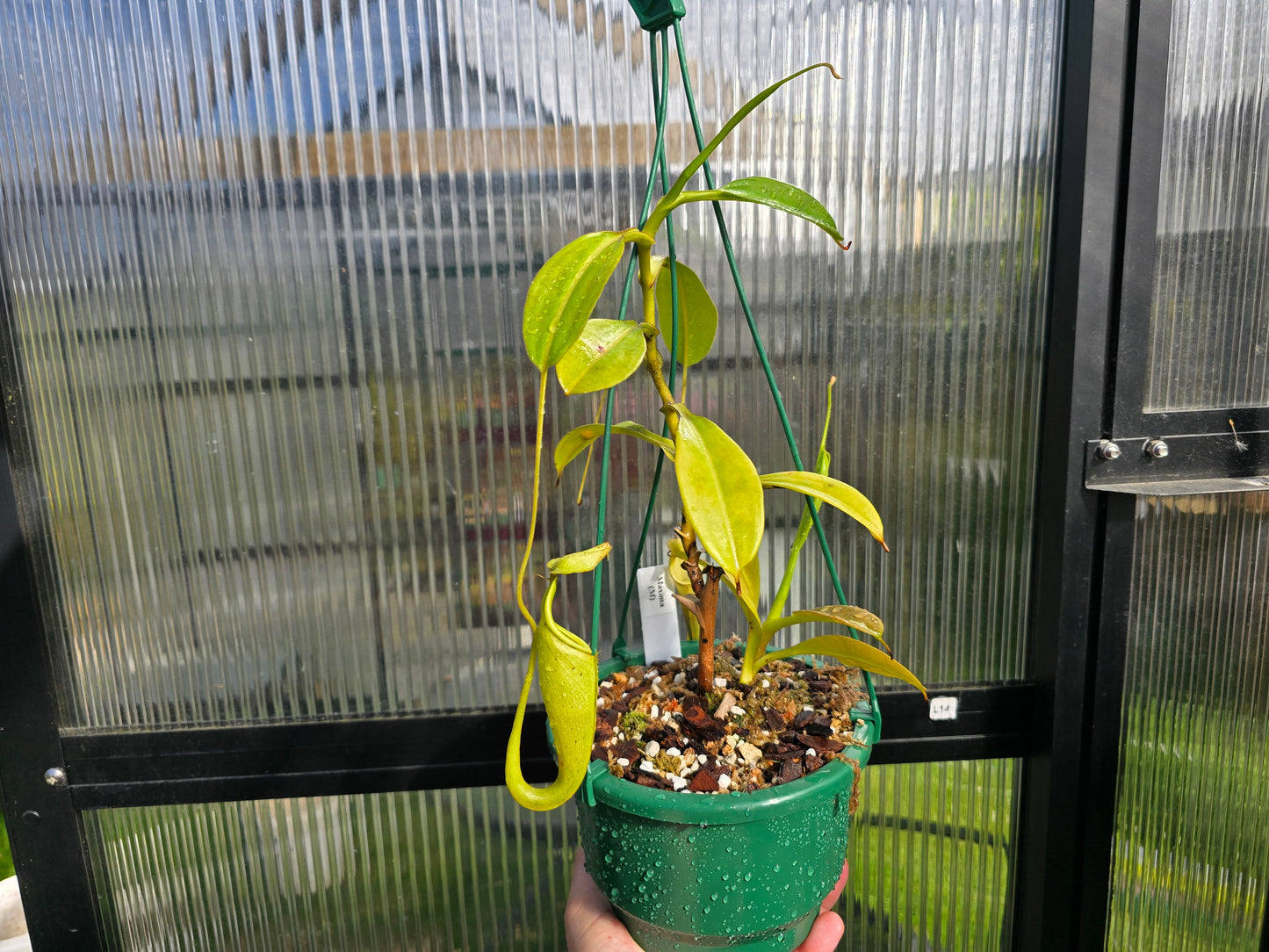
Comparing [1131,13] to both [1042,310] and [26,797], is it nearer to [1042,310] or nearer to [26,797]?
[1042,310]

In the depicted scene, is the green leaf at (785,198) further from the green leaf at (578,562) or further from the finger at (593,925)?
the finger at (593,925)

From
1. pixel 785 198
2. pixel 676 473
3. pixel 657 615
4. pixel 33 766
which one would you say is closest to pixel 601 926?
pixel 657 615

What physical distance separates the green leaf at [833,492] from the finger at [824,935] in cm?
40

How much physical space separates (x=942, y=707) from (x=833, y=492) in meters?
0.54

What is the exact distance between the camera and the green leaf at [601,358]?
55 centimetres

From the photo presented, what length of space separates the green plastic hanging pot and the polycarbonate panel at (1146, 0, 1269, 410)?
27.2 inches

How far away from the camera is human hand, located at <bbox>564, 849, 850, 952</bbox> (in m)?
0.66

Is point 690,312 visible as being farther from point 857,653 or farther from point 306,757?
point 306,757

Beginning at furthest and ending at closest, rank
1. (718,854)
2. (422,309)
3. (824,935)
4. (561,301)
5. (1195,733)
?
(1195,733)
(422,309)
(824,935)
(718,854)
(561,301)

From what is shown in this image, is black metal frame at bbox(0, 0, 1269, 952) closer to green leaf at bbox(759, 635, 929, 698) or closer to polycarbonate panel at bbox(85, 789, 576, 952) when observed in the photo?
polycarbonate panel at bbox(85, 789, 576, 952)

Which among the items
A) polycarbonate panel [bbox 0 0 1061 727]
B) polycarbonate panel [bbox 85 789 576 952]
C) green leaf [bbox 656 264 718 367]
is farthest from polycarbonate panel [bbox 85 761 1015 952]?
green leaf [bbox 656 264 718 367]

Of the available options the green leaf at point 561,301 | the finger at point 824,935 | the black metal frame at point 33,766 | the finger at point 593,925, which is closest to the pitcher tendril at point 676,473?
the green leaf at point 561,301

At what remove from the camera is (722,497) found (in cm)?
52

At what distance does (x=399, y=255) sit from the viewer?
0.88 m
